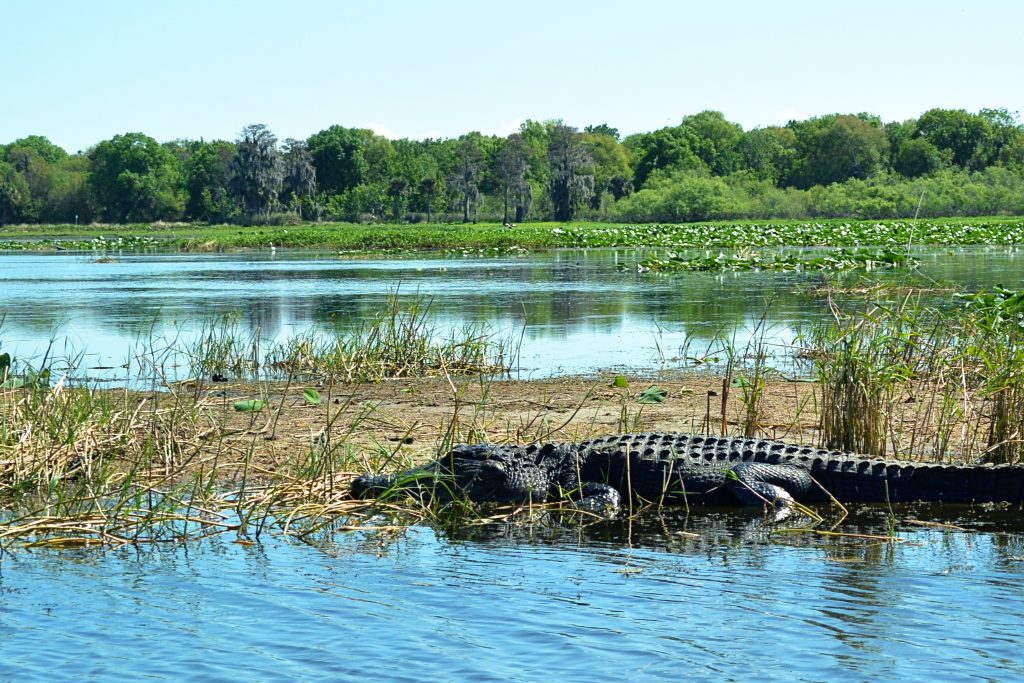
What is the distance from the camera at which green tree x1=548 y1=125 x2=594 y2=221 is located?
7781cm

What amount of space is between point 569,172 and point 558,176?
834 millimetres

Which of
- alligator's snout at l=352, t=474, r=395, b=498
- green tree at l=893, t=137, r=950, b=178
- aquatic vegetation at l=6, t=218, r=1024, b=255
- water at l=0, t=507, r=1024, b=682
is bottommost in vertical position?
water at l=0, t=507, r=1024, b=682

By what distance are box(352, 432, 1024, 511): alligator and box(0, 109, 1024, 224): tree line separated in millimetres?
59768

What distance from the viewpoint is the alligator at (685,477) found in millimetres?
6449

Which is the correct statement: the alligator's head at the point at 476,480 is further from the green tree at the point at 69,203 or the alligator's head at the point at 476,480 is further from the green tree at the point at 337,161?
the green tree at the point at 69,203

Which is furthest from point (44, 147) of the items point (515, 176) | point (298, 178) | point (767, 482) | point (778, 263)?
point (767, 482)

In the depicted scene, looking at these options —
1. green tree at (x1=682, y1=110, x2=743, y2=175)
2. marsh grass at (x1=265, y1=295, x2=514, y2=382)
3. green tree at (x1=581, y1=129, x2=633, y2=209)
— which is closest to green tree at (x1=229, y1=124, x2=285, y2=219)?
green tree at (x1=581, y1=129, x2=633, y2=209)

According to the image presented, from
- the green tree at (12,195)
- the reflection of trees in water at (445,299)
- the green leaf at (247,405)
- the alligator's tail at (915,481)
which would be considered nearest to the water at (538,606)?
the alligator's tail at (915,481)

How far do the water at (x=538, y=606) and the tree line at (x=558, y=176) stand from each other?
200 feet

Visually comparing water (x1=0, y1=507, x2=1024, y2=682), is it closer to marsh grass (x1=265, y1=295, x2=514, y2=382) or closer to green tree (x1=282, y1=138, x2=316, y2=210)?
marsh grass (x1=265, y1=295, x2=514, y2=382)

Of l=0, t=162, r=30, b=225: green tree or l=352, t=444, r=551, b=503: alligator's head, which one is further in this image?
l=0, t=162, r=30, b=225: green tree

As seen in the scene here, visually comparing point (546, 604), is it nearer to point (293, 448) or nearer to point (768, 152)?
point (293, 448)

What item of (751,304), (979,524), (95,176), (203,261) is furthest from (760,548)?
(95,176)

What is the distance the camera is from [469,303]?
2106cm
